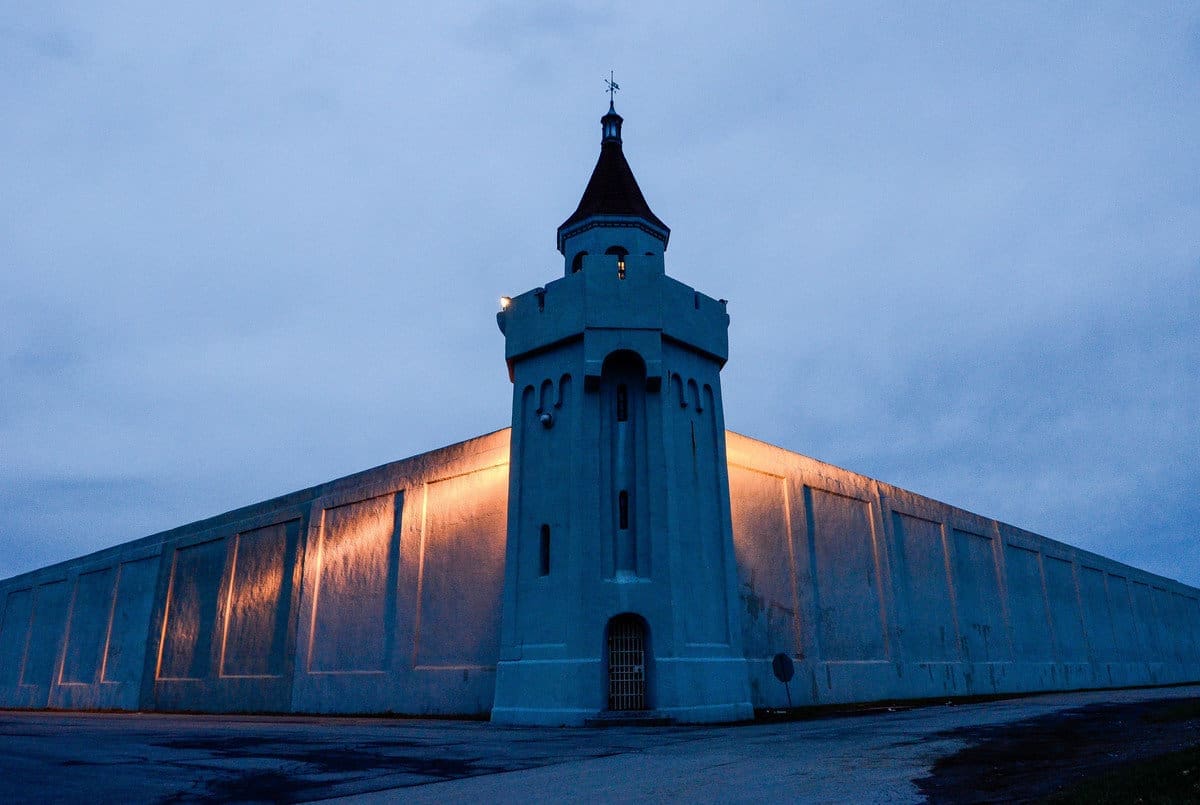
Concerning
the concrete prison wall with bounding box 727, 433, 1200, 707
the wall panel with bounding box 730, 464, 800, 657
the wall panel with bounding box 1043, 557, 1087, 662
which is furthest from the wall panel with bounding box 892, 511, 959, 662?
the wall panel with bounding box 1043, 557, 1087, 662

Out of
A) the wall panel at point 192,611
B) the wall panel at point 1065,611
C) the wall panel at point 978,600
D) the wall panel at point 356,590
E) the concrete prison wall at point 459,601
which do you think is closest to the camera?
the concrete prison wall at point 459,601

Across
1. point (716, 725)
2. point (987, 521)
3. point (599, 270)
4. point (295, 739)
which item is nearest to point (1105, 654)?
point (987, 521)

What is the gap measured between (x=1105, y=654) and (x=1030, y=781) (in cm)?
4566

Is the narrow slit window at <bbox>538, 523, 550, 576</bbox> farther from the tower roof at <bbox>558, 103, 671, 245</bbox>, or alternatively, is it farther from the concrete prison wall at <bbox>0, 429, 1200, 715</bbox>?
the tower roof at <bbox>558, 103, 671, 245</bbox>

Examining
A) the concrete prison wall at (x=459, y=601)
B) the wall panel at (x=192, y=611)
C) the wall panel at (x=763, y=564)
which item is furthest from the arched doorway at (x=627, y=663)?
the wall panel at (x=192, y=611)

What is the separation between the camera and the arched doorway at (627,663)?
68.9ft

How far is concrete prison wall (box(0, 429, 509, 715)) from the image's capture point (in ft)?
87.5

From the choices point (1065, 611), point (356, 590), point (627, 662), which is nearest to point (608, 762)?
point (627, 662)

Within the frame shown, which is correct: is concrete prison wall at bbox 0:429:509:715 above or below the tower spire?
below

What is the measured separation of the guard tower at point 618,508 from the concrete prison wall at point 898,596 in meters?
4.43

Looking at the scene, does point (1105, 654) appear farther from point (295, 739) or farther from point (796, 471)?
point (295, 739)

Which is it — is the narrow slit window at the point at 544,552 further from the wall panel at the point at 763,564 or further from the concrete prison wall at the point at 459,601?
the wall panel at the point at 763,564

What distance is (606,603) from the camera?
2133 centimetres

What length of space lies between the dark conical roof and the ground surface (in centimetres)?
1599
